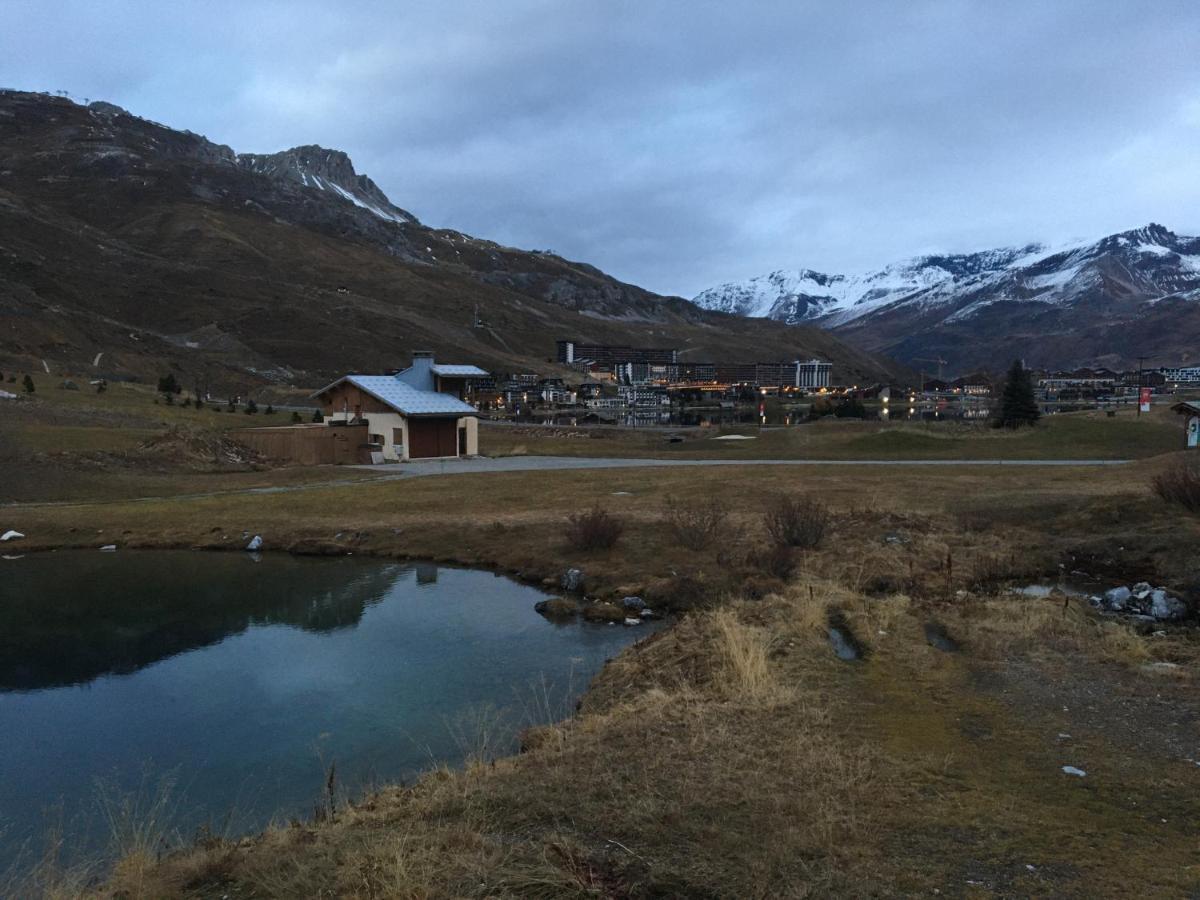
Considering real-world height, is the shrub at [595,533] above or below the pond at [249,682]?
above

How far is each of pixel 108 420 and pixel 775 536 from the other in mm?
47503

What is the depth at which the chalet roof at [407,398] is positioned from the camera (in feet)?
170

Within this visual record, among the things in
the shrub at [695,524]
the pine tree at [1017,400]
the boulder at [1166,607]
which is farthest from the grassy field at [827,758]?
the pine tree at [1017,400]

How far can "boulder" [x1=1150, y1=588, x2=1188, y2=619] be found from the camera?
1557cm

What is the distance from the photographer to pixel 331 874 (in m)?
6.43

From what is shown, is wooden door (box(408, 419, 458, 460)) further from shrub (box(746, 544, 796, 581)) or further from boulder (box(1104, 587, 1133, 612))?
boulder (box(1104, 587, 1133, 612))

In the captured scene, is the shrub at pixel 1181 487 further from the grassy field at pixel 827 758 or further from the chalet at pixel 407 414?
the chalet at pixel 407 414

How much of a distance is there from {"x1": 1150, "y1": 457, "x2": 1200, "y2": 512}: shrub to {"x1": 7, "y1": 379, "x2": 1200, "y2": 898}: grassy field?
36.7 inches

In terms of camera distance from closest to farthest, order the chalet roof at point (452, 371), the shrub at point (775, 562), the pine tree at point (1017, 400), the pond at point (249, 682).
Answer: the pond at point (249, 682) < the shrub at point (775, 562) < the chalet roof at point (452, 371) < the pine tree at point (1017, 400)

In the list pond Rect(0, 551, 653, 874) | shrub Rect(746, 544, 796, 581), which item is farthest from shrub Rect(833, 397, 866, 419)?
pond Rect(0, 551, 653, 874)

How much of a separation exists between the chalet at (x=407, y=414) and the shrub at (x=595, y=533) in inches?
1199

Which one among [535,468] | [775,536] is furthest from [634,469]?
[775,536]

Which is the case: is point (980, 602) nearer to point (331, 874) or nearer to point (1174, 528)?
point (1174, 528)

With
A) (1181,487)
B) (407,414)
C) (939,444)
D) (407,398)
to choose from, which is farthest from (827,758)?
(407,398)
